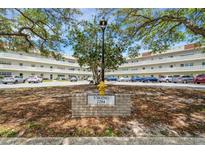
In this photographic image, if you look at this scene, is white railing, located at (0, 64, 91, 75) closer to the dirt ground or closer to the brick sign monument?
the dirt ground

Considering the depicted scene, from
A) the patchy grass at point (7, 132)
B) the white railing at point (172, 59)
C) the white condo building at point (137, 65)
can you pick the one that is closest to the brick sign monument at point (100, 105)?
the patchy grass at point (7, 132)

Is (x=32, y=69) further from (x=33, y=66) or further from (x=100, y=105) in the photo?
(x=100, y=105)

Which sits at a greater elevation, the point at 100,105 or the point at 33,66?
the point at 33,66

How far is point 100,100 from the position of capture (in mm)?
6020

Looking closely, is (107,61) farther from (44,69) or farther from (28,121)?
(44,69)

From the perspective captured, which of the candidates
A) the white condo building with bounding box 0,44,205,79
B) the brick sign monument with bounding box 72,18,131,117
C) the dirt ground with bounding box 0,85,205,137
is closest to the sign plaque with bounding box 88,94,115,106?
the brick sign monument with bounding box 72,18,131,117

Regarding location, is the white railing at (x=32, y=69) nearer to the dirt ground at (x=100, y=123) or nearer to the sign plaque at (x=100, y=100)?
the dirt ground at (x=100, y=123)

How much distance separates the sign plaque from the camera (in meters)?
6.00

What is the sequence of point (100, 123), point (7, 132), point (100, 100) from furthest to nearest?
point (100, 100), point (100, 123), point (7, 132)

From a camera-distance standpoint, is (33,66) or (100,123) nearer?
(100,123)

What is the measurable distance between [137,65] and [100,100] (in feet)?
158

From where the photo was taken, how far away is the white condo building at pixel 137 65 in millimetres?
37469

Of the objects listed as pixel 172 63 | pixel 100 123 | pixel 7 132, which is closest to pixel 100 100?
pixel 100 123
